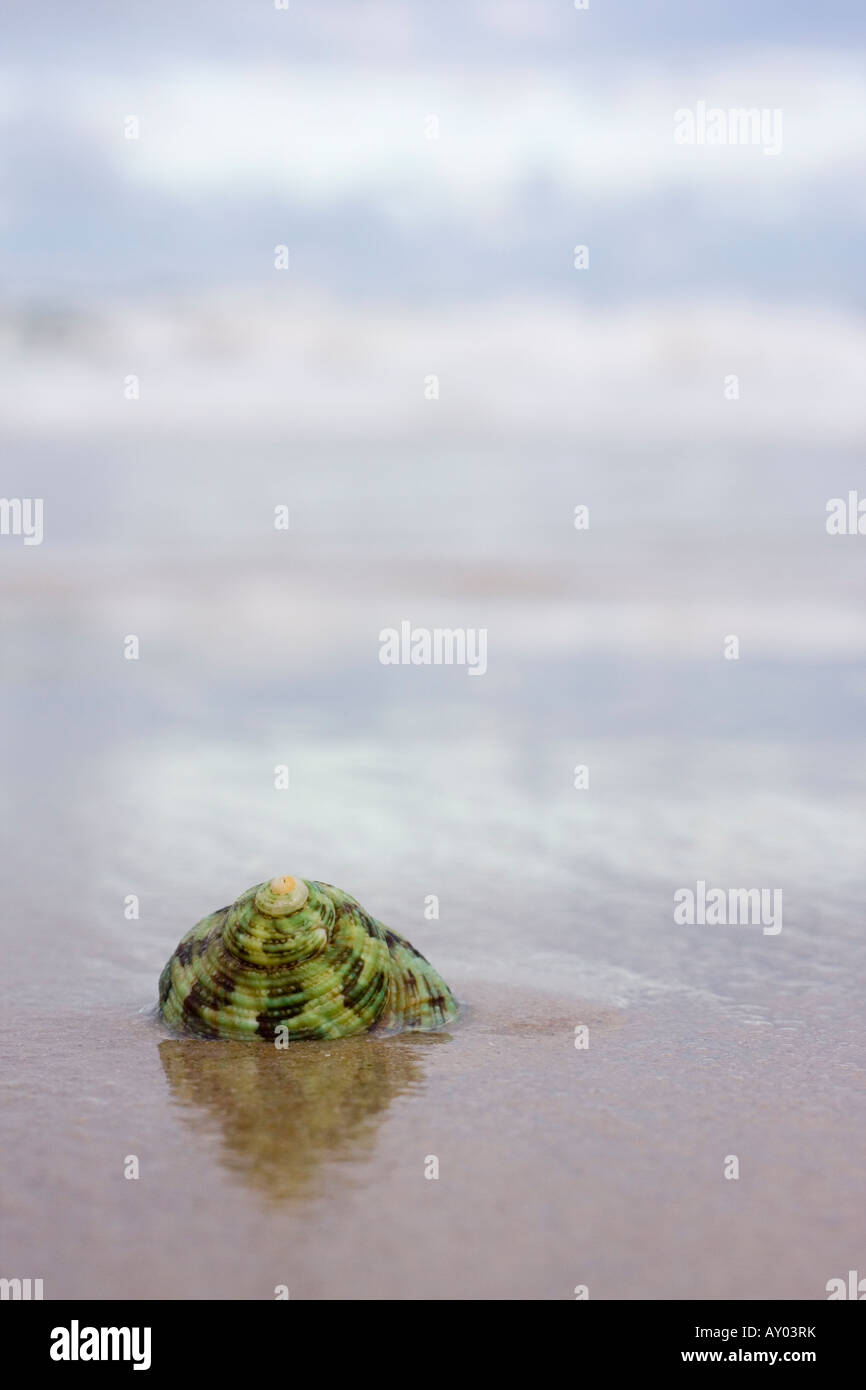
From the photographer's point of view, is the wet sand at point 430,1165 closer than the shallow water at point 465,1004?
Yes

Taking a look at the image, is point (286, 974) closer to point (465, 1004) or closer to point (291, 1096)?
point (291, 1096)

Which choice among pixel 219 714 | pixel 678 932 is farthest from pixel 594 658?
pixel 678 932

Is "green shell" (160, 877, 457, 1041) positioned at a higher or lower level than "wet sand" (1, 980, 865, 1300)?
higher

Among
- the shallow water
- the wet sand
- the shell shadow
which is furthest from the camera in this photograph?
the shell shadow

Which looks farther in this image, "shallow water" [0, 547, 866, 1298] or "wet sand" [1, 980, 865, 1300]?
"shallow water" [0, 547, 866, 1298]

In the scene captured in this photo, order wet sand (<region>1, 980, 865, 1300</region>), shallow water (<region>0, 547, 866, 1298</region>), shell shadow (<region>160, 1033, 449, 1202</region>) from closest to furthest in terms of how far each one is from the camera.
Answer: wet sand (<region>1, 980, 865, 1300</region>), shallow water (<region>0, 547, 866, 1298</region>), shell shadow (<region>160, 1033, 449, 1202</region>)

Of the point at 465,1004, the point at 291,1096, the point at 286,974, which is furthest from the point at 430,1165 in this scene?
the point at 465,1004
